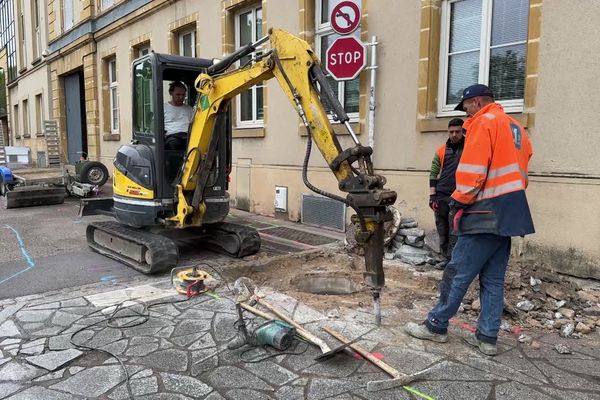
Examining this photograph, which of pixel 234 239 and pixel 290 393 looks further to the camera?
pixel 234 239

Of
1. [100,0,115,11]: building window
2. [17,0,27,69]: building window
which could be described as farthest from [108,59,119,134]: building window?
[17,0,27,69]: building window

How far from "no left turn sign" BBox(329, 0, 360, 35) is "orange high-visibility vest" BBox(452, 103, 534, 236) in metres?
4.42

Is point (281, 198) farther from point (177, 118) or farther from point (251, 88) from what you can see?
point (177, 118)

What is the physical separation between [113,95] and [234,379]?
589 inches

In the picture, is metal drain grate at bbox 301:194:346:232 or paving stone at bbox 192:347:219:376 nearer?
paving stone at bbox 192:347:219:376

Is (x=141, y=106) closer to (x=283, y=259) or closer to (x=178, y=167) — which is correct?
(x=178, y=167)

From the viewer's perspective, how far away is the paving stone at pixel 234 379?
3.14 metres

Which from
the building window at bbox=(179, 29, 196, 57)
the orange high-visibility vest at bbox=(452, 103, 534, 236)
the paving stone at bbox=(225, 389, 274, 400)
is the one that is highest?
the building window at bbox=(179, 29, 196, 57)

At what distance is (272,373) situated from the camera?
3.31 meters

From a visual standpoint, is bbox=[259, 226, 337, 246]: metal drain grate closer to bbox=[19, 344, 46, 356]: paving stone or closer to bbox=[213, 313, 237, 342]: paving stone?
bbox=[213, 313, 237, 342]: paving stone

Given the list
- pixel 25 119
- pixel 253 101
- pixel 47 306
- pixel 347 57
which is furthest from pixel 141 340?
pixel 25 119

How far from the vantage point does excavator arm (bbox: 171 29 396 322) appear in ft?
12.0

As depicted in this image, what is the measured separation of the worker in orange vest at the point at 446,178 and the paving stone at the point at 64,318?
12.6 feet

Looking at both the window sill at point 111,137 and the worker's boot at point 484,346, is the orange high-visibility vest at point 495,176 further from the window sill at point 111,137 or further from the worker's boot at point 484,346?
the window sill at point 111,137
